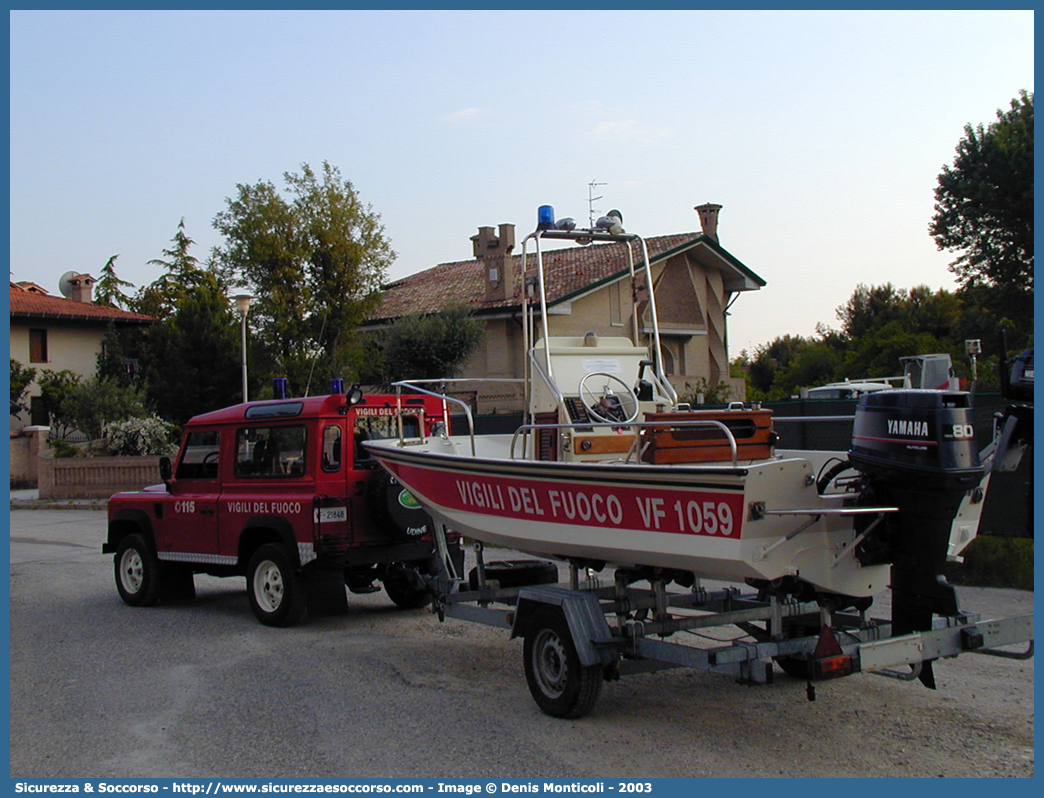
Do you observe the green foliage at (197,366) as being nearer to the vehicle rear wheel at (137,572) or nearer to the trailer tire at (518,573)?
the vehicle rear wheel at (137,572)

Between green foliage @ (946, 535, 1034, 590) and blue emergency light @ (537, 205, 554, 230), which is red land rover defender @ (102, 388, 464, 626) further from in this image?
green foliage @ (946, 535, 1034, 590)

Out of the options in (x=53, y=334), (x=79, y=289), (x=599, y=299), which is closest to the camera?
(x=599, y=299)

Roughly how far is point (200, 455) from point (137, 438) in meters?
19.3

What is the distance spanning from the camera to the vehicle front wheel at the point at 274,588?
912cm

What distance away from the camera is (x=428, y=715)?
21.6 feet

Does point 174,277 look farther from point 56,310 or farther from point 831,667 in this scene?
point 831,667

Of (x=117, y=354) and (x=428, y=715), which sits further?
(x=117, y=354)

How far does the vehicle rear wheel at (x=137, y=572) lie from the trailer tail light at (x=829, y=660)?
745 centimetres

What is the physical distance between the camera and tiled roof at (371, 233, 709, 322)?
1283 inches

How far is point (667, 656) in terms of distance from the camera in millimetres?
6055

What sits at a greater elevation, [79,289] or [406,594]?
[79,289]

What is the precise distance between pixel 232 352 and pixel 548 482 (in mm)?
27739

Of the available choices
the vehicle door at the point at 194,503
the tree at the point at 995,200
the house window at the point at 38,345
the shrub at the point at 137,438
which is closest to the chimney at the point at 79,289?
the house window at the point at 38,345

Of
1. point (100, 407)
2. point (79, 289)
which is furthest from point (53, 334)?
point (100, 407)
